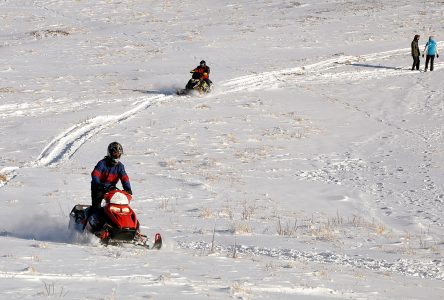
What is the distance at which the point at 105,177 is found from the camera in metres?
11.7

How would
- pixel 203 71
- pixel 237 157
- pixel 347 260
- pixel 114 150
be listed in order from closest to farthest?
pixel 347 260 → pixel 114 150 → pixel 237 157 → pixel 203 71

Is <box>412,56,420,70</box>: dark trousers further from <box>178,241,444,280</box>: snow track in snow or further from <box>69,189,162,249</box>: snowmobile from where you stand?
<box>69,189,162,249</box>: snowmobile

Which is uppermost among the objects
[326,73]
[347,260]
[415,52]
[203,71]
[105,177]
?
[415,52]

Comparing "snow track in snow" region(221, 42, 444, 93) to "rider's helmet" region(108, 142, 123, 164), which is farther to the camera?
"snow track in snow" region(221, 42, 444, 93)

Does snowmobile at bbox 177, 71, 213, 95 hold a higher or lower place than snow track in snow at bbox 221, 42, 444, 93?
lower

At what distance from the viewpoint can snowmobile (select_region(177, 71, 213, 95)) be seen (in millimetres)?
31000

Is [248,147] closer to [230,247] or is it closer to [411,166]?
[411,166]

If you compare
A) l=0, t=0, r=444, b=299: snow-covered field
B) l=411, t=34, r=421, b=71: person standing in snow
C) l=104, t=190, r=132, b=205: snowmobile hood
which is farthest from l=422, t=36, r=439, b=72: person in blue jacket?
l=104, t=190, r=132, b=205: snowmobile hood

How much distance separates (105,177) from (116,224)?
84cm

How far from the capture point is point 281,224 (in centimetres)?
1419

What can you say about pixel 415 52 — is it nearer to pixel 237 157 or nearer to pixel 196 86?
pixel 196 86

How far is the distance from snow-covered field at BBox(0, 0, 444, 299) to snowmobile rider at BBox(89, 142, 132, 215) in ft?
2.59

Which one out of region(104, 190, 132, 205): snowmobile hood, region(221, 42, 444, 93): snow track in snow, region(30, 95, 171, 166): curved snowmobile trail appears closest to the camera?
region(104, 190, 132, 205): snowmobile hood

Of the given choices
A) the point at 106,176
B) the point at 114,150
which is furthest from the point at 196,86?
the point at 114,150
